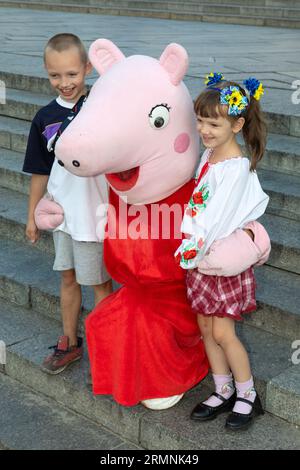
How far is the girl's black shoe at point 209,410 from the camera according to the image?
139 inches

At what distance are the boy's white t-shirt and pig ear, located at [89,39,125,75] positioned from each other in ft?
1.12

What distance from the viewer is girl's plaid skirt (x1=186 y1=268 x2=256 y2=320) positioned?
3.33m

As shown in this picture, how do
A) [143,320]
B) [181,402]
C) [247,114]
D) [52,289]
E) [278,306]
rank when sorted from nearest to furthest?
1. [247,114]
2. [143,320]
3. [181,402]
4. [278,306]
5. [52,289]

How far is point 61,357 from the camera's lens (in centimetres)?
406

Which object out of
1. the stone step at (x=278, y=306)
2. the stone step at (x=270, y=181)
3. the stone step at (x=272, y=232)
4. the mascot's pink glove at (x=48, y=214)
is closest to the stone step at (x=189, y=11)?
the stone step at (x=270, y=181)

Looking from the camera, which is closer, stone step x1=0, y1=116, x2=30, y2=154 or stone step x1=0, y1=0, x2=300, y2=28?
stone step x1=0, y1=116, x2=30, y2=154

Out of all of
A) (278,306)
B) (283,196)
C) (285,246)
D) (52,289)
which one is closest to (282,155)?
(283,196)

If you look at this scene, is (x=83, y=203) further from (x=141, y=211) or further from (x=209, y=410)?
(x=209, y=410)

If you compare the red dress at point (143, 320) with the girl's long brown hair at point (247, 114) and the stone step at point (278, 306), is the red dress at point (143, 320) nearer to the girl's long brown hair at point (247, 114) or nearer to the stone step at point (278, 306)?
the girl's long brown hair at point (247, 114)

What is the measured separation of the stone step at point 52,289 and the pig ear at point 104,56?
1406 mm

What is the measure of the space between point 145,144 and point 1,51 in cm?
629

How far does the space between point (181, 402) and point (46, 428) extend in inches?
25.8
